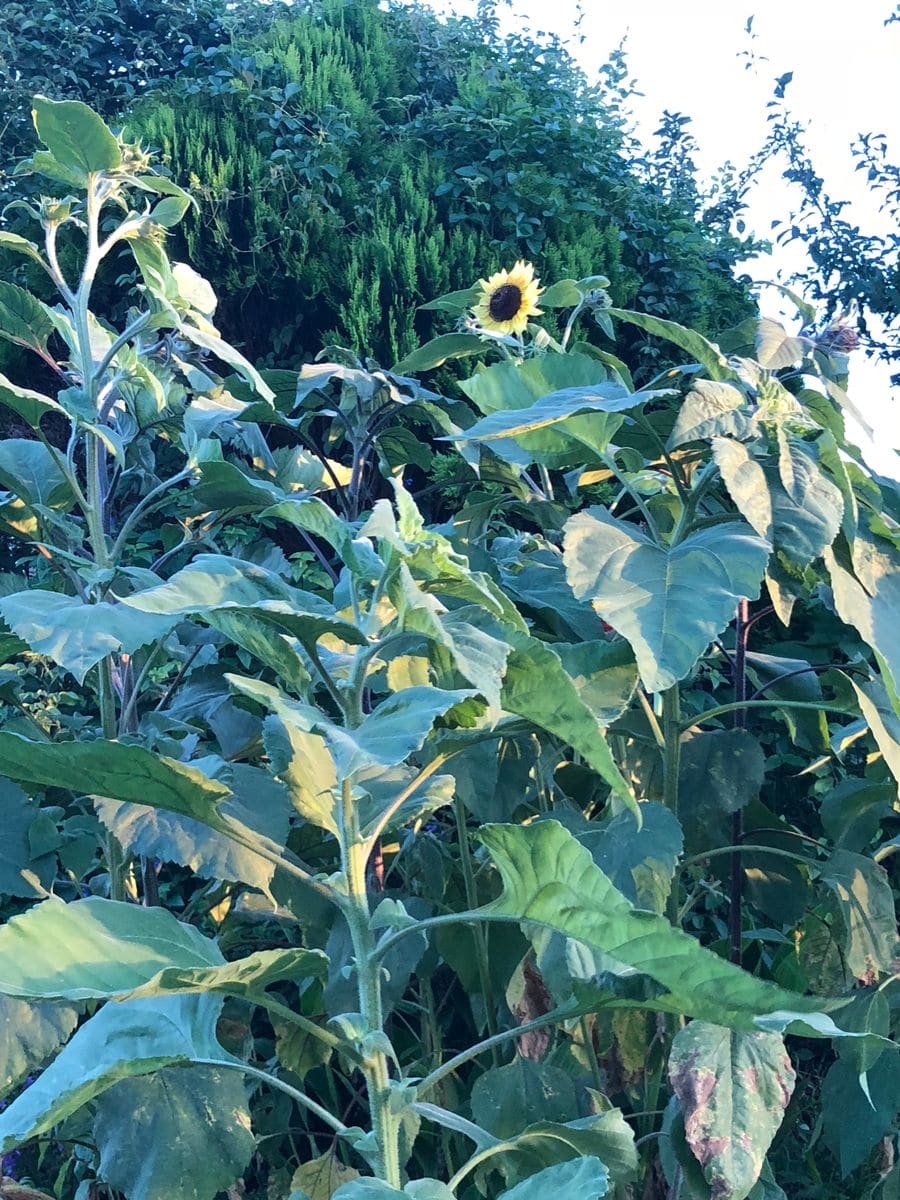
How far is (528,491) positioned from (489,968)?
2.43 ft

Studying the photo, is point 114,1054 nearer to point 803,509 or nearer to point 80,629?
point 80,629

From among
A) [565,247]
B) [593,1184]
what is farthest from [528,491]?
[565,247]

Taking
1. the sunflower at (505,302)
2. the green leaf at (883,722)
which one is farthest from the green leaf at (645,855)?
the sunflower at (505,302)

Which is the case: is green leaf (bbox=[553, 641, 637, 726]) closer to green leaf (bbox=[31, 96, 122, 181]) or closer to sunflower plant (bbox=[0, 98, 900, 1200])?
sunflower plant (bbox=[0, 98, 900, 1200])

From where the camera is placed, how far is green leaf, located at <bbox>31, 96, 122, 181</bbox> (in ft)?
5.00

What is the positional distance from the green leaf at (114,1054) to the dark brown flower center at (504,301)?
1.58m

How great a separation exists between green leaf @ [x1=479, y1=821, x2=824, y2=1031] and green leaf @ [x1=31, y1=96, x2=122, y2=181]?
3.91 feet

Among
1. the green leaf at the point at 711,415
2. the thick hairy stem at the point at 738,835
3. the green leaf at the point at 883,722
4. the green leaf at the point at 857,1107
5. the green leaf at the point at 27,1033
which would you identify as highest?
the green leaf at the point at 711,415

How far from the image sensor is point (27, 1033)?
1.12 meters

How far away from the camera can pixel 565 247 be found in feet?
13.5

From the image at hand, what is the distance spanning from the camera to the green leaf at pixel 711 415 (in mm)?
1202

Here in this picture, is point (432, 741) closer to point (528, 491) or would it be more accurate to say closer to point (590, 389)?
point (590, 389)

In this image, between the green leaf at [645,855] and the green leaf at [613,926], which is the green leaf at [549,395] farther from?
the green leaf at [613,926]

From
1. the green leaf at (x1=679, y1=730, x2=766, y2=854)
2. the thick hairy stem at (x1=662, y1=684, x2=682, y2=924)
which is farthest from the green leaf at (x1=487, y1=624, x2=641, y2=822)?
the green leaf at (x1=679, y1=730, x2=766, y2=854)
